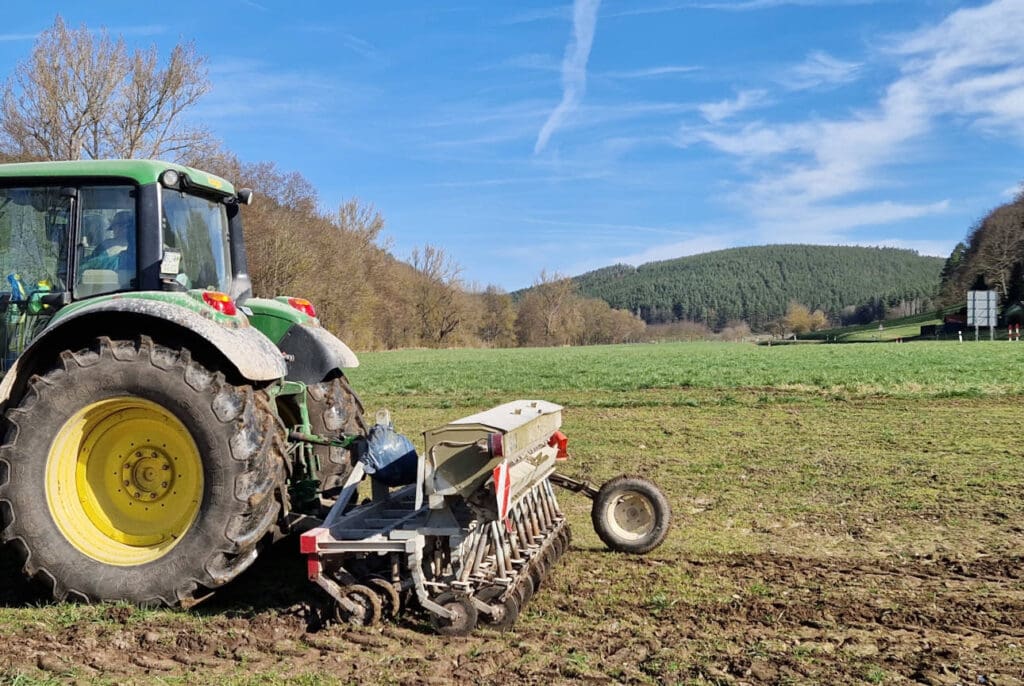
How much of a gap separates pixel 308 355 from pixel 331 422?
1.74ft

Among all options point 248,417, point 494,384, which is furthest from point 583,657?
point 494,384

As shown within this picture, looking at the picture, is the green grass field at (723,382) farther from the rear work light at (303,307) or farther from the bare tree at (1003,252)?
the bare tree at (1003,252)

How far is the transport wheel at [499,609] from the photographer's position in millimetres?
4203

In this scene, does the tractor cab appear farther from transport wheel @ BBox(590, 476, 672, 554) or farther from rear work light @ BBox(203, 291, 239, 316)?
transport wheel @ BBox(590, 476, 672, 554)

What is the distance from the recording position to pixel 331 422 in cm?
605

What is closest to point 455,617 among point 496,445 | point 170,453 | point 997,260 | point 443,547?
point 443,547

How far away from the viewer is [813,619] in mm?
4387

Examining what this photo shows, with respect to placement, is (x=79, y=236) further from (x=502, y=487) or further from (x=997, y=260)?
(x=997, y=260)

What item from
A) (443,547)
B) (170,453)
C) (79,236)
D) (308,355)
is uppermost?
(79,236)

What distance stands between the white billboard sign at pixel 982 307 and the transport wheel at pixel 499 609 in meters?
58.8

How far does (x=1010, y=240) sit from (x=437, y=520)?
91.6 metres

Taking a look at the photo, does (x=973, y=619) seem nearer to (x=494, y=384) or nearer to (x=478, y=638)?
(x=478, y=638)

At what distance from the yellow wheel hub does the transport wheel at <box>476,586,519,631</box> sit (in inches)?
63.2

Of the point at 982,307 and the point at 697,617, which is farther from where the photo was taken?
the point at 982,307
